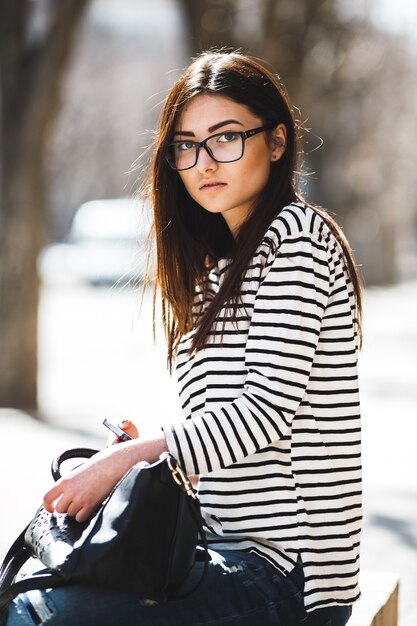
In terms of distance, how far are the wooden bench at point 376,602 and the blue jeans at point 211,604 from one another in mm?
533

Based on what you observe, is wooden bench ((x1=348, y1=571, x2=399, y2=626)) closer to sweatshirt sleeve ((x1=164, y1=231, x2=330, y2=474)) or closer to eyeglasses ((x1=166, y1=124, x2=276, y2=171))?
sweatshirt sleeve ((x1=164, y1=231, x2=330, y2=474))

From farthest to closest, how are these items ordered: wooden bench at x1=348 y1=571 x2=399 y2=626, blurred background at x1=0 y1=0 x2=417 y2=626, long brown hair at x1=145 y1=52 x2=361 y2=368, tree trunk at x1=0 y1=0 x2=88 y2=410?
tree trunk at x1=0 y1=0 x2=88 y2=410 → blurred background at x1=0 y1=0 x2=417 y2=626 → wooden bench at x1=348 y1=571 x2=399 y2=626 → long brown hair at x1=145 y1=52 x2=361 y2=368

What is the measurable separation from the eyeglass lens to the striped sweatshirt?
218mm

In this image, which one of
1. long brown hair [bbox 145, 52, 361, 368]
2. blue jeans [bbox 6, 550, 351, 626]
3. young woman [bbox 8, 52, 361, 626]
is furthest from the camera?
long brown hair [bbox 145, 52, 361, 368]

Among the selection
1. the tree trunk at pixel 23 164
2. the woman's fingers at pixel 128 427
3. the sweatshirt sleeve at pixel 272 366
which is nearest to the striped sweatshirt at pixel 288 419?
the sweatshirt sleeve at pixel 272 366

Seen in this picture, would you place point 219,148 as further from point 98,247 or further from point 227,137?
point 98,247

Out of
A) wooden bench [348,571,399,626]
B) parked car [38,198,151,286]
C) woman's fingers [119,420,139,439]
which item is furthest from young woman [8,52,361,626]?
parked car [38,198,151,286]

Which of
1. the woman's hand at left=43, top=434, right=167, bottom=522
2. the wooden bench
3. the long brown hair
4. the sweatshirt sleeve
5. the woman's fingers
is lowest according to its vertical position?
the wooden bench

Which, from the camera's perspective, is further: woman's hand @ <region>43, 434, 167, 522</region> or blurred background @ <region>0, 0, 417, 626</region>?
blurred background @ <region>0, 0, 417, 626</region>

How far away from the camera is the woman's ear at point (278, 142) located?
2596 millimetres

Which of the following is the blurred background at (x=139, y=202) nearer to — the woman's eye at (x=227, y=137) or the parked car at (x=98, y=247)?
the parked car at (x=98, y=247)

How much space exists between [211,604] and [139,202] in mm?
1989

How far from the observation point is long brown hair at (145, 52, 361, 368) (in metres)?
2.46

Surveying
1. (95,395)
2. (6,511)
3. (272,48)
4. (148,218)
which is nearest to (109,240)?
(272,48)
